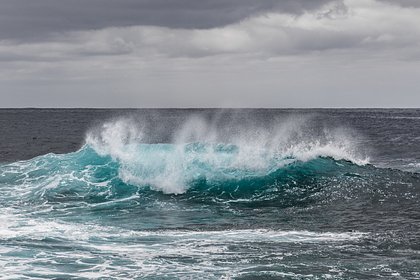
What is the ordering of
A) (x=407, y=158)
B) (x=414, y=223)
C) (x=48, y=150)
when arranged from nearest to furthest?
(x=414, y=223), (x=407, y=158), (x=48, y=150)

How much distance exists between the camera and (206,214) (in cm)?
2920

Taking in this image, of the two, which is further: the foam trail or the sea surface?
the foam trail

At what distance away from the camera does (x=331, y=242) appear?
2272 centimetres

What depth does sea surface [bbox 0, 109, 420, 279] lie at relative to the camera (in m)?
19.6

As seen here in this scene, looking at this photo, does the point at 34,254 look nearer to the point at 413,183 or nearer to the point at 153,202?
the point at 153,202

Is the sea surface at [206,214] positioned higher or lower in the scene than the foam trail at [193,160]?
lower

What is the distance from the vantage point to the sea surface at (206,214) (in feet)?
64.4

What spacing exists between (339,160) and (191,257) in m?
23.8

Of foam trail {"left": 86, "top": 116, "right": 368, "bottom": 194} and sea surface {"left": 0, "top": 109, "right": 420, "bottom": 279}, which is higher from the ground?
foam trail {"left": 86, "top": 116, "right": 368, "bottom": 194}

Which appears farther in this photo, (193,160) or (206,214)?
(193,160)

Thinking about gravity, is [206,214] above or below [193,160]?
below

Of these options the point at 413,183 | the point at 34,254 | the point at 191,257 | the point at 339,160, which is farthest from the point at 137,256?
the point at 339,160

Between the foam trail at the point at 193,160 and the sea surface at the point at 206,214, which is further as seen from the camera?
the foam trail at the point at 193,160

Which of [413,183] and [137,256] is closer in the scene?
[137,256]
